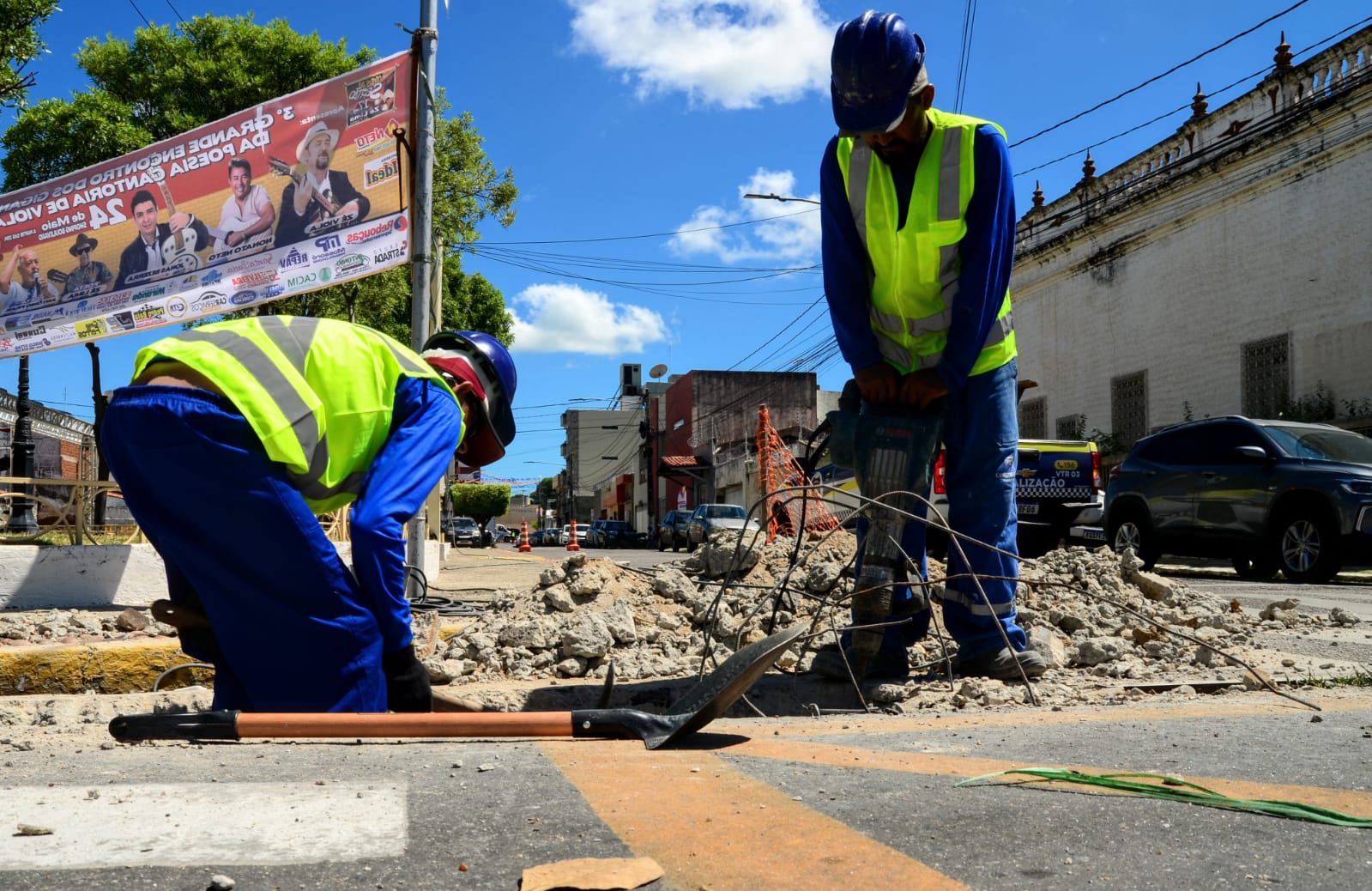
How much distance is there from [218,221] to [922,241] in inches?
265

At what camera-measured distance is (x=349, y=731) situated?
8.35ft

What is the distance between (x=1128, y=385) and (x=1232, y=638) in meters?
18.9

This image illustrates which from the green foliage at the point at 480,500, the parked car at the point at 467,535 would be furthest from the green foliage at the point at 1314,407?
the green foliage at the point at 480,500

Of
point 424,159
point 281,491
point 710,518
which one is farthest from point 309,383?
point 710,518

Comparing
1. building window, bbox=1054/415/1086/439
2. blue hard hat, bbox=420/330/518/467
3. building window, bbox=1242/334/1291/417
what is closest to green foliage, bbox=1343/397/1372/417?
building window, bbox=1242/334/1291/417

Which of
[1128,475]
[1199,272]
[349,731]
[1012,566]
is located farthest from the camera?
[1199,272]

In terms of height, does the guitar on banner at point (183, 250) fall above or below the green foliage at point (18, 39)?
below

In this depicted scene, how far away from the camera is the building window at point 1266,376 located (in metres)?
18.1

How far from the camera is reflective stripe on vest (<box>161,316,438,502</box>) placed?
284 cm

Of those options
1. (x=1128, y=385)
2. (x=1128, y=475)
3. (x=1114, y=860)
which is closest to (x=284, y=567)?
(x=1114, y=860)

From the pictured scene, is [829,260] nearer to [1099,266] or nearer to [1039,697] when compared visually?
[1039,697]

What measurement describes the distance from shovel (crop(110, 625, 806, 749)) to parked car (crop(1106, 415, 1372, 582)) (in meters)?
8.40

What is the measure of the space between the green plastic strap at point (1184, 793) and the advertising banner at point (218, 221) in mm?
6906

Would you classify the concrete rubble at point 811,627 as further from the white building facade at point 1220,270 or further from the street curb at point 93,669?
the white building facade at point 1220,270
